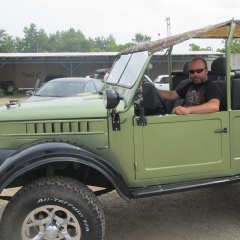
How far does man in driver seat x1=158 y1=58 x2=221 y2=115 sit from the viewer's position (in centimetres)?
330

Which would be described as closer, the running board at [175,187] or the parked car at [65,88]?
the running board at [175,187]

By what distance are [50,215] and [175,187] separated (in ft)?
3.78

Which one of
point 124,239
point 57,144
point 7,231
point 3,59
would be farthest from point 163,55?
point 3,59

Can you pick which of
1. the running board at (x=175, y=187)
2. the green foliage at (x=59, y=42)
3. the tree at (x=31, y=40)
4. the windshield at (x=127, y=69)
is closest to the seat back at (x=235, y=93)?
the running board at (x=175, y=187)

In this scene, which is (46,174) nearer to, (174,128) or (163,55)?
(174,128)

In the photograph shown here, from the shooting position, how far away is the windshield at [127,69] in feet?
11.2

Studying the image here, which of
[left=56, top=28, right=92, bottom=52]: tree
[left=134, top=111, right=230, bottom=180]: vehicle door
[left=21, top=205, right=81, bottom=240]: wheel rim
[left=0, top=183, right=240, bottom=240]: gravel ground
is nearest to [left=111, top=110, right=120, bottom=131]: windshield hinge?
[left=134, top=111, right=230, bottom=180]: vehicle door

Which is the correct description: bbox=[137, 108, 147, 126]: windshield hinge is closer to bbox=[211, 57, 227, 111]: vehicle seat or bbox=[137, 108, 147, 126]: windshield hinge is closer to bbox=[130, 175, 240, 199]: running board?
bbox=[130, 175, 240, 199]: running board

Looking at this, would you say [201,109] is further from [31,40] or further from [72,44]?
[72,44]

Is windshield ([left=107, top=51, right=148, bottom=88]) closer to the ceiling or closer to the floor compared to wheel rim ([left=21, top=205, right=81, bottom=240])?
closer to the ceiling

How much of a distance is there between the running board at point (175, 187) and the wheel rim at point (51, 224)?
602 mm

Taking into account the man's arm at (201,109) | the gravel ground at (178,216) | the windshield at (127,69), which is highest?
the windshield at (127,69)

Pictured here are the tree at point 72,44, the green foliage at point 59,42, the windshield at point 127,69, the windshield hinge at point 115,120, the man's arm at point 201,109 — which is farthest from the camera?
the tree at point 72,44

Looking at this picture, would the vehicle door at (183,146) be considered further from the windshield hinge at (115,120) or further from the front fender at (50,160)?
the front fender at (50,160)
